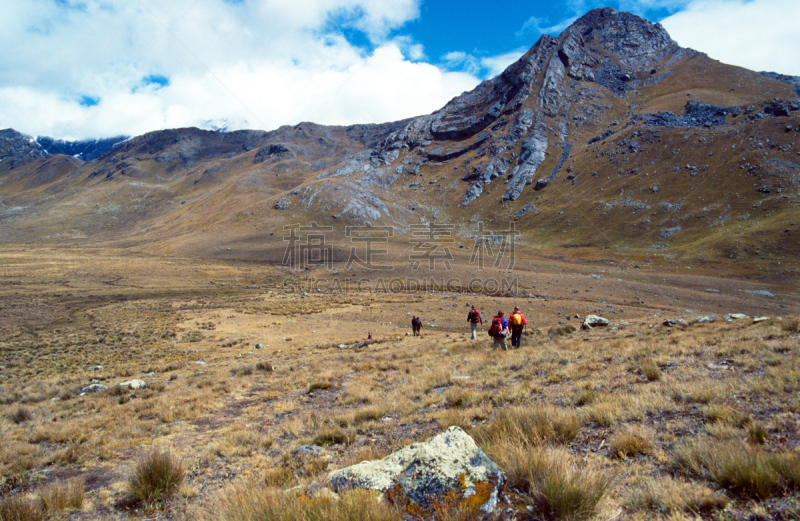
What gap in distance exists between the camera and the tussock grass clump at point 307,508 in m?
3.00

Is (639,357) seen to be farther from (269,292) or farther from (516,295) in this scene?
(269,292)

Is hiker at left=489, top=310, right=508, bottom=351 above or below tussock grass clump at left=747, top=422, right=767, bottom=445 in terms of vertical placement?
below

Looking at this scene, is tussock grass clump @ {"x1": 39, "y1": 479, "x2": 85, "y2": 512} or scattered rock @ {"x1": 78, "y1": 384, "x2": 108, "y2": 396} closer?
tussock grass clump @ {"x1": 39, "y1": 479, "x2": 85, "y2": 512}

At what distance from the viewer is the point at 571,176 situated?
306 ft

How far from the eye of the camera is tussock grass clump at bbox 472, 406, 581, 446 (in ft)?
15.1

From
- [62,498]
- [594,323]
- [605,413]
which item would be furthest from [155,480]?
[594,323]

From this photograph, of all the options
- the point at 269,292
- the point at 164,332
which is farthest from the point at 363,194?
the point at 164,332

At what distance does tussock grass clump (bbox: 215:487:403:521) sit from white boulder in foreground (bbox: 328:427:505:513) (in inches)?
10.4

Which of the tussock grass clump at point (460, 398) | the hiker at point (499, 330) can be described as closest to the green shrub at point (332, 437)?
the tussock grass clump at point (460, 398)

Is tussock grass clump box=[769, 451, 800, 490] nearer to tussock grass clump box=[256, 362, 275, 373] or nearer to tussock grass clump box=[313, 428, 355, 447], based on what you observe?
tussock grass clump box=[313, 428, 355, 447]

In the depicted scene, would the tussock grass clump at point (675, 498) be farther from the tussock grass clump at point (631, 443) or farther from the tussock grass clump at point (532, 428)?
the tussock grass clump at point (532, 428)

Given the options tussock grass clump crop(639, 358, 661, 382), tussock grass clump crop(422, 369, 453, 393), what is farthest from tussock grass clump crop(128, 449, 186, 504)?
tussock grass clump crop(639, 358, 661, 382)

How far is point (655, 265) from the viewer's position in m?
50.9

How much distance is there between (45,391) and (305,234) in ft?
222
